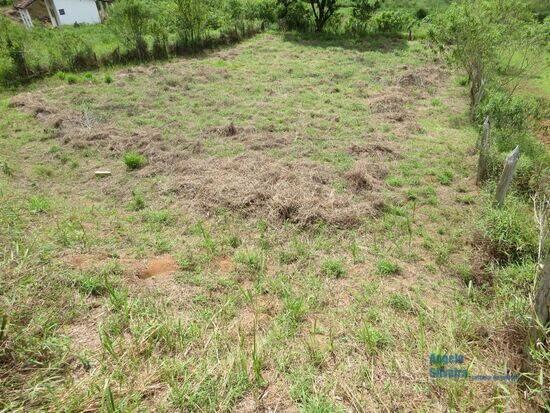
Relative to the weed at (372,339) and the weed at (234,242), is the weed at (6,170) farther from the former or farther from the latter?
the weed at (372,339)

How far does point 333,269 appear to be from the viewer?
409cm

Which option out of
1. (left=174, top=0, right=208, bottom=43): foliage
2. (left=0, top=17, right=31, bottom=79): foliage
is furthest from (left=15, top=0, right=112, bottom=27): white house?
(left=0, top=17, right=31, bottom=79): foliage

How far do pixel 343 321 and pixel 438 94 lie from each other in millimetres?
8727

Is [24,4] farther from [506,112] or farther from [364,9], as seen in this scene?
[506,112]

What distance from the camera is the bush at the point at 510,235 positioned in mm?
3965

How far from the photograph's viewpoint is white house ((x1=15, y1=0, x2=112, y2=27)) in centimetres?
2303

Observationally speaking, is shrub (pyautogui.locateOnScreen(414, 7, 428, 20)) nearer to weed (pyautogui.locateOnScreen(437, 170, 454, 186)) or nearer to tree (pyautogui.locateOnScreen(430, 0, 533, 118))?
tree (pyautogui.locateOnScreen(430, 0, 533, 118))

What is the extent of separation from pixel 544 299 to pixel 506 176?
266 cm

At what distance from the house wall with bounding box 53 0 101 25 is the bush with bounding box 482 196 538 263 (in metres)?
29.5

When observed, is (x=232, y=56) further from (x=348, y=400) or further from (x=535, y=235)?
(x=348, y=400)

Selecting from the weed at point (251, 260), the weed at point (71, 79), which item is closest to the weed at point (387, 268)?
the weed at point (251, 260)

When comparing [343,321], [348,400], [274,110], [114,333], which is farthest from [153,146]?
[348,400]

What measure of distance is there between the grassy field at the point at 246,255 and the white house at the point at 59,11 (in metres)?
19.2

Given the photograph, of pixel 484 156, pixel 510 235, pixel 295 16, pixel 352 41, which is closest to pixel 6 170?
pixel 510 235
